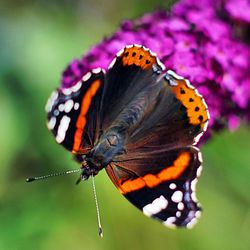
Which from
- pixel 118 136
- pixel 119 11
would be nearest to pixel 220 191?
pixel 118 136

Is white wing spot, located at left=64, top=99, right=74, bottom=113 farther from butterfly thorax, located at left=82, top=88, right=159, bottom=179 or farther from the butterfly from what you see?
butterfly thorax, located at left=82, top=88, right=159, bottom=179

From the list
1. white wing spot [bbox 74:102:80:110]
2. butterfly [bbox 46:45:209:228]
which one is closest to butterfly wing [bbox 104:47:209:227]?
butterfly [bbox 46:45:209:228]

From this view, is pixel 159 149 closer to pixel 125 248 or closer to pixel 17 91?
pixel 125 248

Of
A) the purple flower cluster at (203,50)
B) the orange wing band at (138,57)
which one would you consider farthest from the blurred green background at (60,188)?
the orange wing band at (138,57)

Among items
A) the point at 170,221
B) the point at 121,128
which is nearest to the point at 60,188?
the point at 121,128

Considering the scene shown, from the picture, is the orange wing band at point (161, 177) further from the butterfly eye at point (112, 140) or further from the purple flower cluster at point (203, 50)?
the purple flower cluster at point (203, 50)
